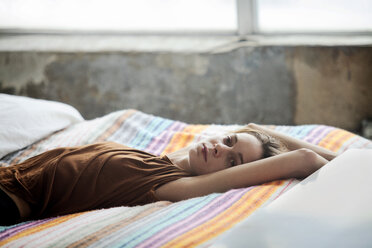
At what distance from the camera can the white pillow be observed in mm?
2037

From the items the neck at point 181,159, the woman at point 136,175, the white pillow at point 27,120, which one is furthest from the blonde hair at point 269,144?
the white pillow at point 27,120

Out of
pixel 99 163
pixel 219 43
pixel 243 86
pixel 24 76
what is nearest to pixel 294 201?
pixel 99 163

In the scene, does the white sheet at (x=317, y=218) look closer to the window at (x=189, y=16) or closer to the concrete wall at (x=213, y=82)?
the concrete wall at (x=213, y=82)

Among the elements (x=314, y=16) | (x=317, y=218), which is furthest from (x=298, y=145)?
(x=314, y=16)

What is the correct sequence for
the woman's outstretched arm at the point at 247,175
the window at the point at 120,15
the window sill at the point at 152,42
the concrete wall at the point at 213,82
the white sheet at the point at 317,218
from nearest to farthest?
the white sheet at the point at 317,218, the woman's outstretched arm at the point at 247,175, the concrete wall at the point at 213,82, the window sill at the point at 152,42, the window at the point at 120,15

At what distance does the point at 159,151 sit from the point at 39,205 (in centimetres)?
69

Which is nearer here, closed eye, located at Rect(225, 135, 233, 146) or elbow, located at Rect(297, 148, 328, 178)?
elbow, located at Rect(297, 148, 328, 178)

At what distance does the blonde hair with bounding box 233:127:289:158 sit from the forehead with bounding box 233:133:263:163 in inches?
1.2

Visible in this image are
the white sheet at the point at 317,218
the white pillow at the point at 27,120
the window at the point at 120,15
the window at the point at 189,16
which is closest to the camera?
the white sheet at the point at 317,218

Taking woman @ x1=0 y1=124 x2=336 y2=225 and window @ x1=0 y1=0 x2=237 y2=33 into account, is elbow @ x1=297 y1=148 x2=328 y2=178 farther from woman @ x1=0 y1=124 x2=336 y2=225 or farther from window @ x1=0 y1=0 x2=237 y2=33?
window @ x1=0 y1=0 x2=237 y2=33

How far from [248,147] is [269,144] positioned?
12 cm

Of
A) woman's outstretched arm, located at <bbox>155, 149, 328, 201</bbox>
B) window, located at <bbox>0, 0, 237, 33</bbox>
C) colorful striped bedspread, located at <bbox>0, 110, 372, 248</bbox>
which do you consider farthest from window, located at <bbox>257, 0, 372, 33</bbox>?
colorful striped bedspread, located at <bbox>0, 110, 372, 248</bbox>

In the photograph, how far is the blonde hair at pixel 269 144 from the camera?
1627 mm

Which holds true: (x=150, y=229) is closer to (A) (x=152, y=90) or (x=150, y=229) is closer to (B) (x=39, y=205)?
(B) (x=39, y=205)
